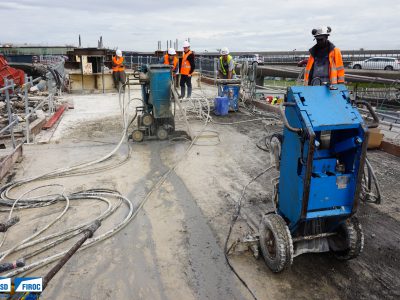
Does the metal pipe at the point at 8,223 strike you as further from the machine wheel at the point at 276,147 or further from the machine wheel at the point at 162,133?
the machine wheel at the point at 162,133

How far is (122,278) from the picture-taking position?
3.11 meters

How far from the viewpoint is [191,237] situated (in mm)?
3766

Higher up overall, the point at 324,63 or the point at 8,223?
the point at 324,63

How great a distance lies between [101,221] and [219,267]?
1564mm

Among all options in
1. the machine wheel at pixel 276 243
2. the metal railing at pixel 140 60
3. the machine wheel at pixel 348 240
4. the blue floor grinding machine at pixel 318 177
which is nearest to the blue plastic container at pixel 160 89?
the blue floor grinding machine at pixel 318 177

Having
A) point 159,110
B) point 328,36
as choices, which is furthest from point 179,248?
point 159,110

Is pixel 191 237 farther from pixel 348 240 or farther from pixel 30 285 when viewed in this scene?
pixel 30 285

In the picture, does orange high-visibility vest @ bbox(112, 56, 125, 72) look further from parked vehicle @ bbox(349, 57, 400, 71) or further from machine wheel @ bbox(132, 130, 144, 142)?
parked vehicle @ bbox(349, 57, 400, 71)

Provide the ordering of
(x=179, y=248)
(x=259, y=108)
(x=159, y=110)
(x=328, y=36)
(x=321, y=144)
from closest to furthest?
(x=321, y=144), (x=179, y=248), (x=328, y=36), (x=159, y=110), (x=259, y=108)

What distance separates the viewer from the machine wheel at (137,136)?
24.2ft

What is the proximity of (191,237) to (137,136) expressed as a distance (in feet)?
13.2

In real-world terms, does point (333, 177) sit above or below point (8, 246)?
above

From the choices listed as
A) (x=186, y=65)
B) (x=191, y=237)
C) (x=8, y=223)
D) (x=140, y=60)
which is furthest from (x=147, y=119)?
(x=140, y=60)

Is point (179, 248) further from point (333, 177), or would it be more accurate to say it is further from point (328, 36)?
point (328, 36)
